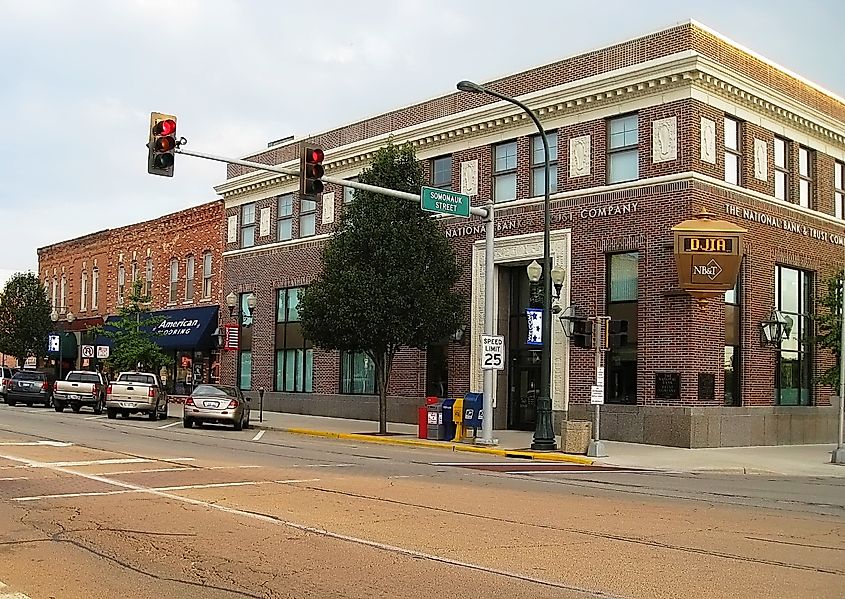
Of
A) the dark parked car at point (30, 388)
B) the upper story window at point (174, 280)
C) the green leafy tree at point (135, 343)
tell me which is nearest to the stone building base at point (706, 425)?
the green leafy tree at point (135, 343)

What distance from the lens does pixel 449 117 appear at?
106ft

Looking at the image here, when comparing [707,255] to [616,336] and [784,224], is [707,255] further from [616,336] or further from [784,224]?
[784,224]

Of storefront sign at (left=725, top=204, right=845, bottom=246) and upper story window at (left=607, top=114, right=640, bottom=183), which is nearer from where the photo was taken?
storefront sign at (left=725, top=204, right=845, bottom=246)

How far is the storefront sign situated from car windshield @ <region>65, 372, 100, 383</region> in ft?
80.6

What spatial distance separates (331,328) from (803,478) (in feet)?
43.1

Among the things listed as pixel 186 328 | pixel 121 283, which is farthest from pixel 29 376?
pixel 121 283

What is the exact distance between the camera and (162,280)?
160ft

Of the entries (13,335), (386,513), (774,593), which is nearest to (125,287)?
(13,335)

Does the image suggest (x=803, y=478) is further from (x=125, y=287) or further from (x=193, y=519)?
(x=125, y=287)

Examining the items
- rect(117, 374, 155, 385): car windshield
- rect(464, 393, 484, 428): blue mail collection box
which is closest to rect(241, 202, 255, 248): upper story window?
rect(117, 374, 155, 385): car windshield

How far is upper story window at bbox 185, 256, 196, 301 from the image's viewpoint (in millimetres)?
46719

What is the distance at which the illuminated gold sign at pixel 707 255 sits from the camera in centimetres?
2473

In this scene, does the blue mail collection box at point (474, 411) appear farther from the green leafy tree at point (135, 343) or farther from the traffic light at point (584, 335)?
the green leafy tree at point (135, 343)

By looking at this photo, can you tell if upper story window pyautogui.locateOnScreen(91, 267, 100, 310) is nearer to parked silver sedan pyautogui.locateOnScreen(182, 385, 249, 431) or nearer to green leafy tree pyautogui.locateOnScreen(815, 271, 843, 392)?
parked silver sedan pyautogui.locateOnScreen(182, 385, 249, 431)
